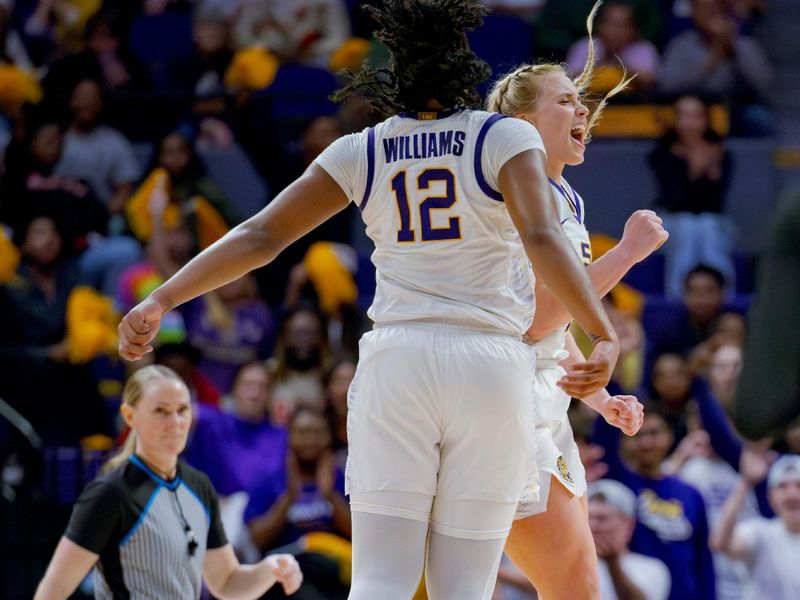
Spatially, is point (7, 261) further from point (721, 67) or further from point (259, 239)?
point (259, 239)

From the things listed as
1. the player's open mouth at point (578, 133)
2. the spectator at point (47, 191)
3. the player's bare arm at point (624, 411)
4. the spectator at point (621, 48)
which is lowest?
the player's bare arm at point (624, 411)

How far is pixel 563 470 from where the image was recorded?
3.69 m

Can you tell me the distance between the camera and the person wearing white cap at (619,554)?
6543mm

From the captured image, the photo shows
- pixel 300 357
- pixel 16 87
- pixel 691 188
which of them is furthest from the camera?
pixel 16 87

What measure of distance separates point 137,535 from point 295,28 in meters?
6.55

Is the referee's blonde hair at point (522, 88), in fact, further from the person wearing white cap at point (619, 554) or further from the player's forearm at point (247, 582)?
the person wearing white cap at point (619, 554)

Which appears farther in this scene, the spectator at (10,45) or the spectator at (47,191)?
the spectator at (10,45)

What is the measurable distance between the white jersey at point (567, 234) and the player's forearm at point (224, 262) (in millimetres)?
800

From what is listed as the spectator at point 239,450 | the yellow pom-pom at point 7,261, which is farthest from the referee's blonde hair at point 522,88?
the yellow pom-pom at point 7,261

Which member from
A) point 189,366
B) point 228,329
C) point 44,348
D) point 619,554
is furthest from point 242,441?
point 619,554

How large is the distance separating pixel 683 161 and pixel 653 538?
326cm

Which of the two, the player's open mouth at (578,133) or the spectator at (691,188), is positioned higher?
the player's open mouth at (578,133)

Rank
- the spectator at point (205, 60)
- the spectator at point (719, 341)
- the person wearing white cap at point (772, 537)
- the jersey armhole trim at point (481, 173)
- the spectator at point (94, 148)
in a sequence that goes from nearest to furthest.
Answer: the jersey armhole trim at point (481, 173) < the person wearing white cap at point (772, 537) < the spectator at point (719, 341) < the spectator at point (94, 148) < the spectator at point (205, 60)

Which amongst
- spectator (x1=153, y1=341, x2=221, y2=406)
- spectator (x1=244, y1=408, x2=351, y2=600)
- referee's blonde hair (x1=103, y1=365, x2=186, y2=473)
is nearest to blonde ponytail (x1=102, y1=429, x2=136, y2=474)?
referee's blonde hair (x1=103, y1=365, x2=186, y2=473)
